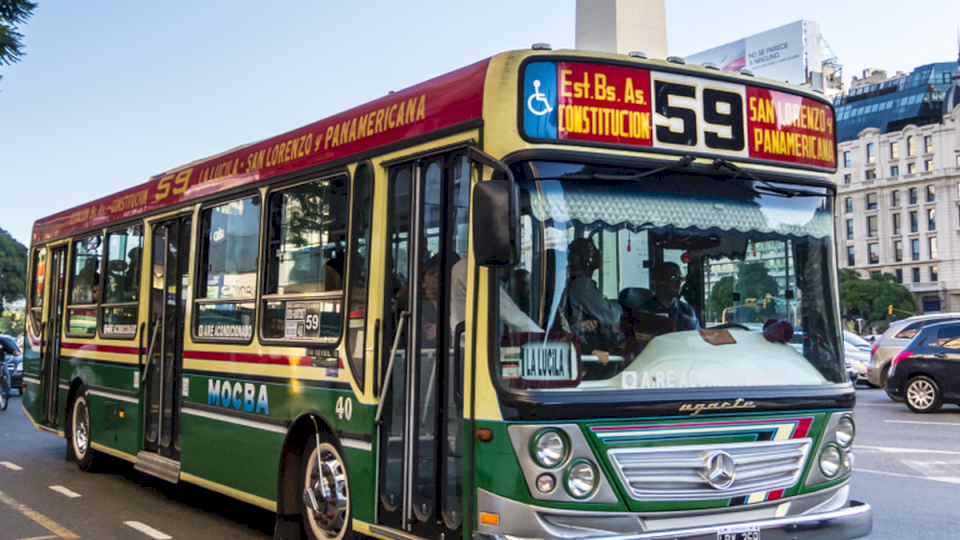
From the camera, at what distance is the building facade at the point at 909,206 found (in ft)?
303

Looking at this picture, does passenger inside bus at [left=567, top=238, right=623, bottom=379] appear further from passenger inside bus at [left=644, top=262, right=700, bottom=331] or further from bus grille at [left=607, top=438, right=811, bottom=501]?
bus grille at [left=607, top=438, right=811, bottom=501]

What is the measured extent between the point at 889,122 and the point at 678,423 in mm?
107735

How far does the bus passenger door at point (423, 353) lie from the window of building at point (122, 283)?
14.9 ft

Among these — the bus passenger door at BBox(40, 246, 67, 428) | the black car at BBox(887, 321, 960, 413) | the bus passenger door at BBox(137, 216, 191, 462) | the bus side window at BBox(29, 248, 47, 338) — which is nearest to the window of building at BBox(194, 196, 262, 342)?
the bus passenger door at BBox(137, 216, 191, 462)

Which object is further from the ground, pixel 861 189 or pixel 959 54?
pixel 959 54

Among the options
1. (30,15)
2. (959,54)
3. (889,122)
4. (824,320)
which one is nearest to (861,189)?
(889,122)

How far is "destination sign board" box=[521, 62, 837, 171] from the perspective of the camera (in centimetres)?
467

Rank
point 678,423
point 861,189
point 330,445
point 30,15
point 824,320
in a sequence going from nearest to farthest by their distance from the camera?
point 678,423
point 824,320
point 330,445
point 30,15
point 861,189

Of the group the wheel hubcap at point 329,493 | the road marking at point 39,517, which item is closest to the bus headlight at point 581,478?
the wheel hubcap at point 329,493

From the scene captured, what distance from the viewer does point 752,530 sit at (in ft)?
14.6

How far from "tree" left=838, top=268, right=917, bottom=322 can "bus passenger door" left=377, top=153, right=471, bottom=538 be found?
82.4 metres

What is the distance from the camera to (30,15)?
17.2 m

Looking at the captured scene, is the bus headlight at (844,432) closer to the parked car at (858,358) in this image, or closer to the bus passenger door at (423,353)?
the bus passenger door at (423,353)

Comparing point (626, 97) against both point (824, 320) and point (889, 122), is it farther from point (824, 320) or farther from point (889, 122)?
point (889, 122)
